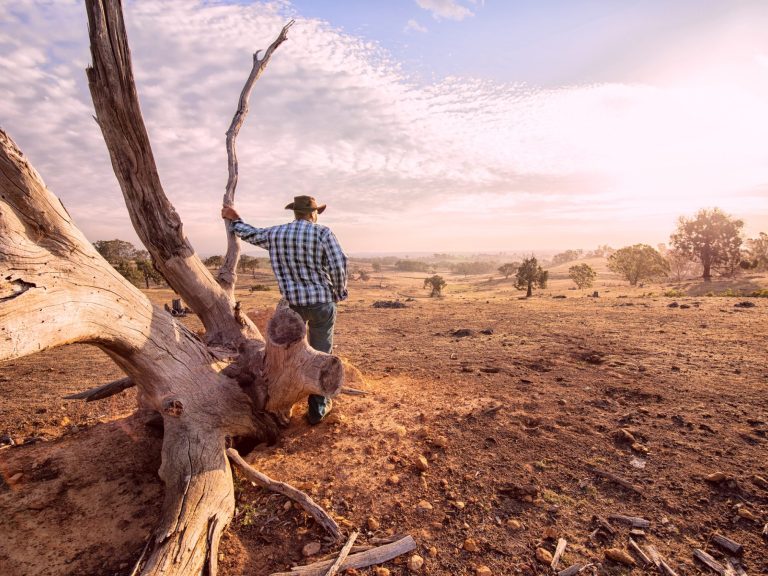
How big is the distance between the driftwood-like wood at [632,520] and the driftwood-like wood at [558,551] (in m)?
0.53

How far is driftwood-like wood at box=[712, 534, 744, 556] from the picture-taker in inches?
100

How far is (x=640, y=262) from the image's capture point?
35312 mm

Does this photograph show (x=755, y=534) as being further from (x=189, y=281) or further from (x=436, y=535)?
(x=189, y=281)

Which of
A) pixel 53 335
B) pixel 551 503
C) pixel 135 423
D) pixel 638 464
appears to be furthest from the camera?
pixel 135 423

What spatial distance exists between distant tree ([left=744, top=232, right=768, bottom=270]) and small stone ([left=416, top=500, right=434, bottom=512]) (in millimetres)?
49165

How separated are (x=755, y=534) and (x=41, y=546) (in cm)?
521

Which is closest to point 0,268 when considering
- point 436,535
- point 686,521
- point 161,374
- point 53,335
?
point 53,335

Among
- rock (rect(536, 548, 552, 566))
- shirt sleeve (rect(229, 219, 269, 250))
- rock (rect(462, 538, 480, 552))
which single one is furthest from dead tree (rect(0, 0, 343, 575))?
rock (rect(536, 548, 552, 566))

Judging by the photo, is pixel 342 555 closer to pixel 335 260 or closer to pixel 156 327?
pixel 156 327

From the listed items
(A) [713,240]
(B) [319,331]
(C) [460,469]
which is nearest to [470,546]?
(C) [460,469]

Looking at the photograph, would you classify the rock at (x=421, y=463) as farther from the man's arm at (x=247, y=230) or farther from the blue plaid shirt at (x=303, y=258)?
the man's arm at (x=247, y=230)

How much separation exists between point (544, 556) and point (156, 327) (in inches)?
140

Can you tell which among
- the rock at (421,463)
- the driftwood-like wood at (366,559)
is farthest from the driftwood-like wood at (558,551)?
the rock at (421,463)

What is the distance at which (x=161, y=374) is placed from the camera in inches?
127
